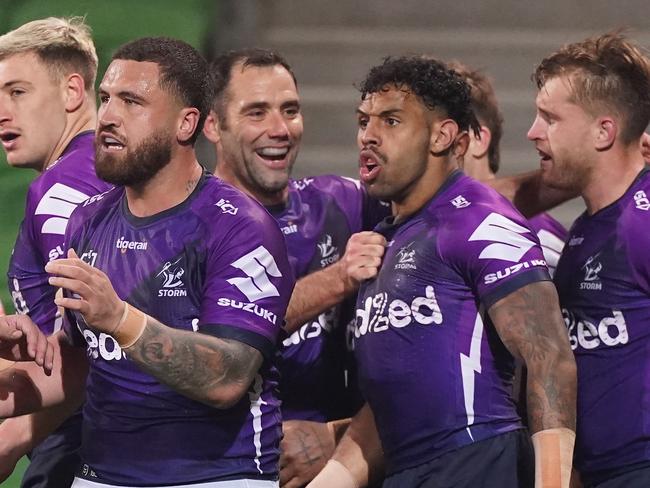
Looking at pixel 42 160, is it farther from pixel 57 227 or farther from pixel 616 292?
pixel 616 292

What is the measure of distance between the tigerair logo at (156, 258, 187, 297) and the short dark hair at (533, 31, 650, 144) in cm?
145

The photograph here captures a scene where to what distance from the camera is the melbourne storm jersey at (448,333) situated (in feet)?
12.3

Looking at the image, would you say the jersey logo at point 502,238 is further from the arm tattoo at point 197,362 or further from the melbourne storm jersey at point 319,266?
the melbourne storm jersey at point 319,266

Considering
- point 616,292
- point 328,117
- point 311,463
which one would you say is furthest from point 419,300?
point 328,117

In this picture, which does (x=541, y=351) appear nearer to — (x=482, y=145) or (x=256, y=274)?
(x=256, y=274)

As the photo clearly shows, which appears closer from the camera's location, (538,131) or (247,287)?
(247,287)

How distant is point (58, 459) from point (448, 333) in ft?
4.94

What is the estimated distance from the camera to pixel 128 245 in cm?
362

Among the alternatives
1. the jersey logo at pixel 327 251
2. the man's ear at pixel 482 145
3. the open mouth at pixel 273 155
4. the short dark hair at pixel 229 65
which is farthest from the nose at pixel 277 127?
the man's ear at pixel 482 145

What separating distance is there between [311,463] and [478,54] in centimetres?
424

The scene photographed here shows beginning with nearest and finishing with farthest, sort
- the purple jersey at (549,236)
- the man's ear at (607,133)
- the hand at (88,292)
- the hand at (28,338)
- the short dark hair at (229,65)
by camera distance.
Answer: the hand at (88,292)
the hand at (28,338)
the man's ear at (607,133)
the short dark hair at (229,65)
the purple jersey at (549,236)

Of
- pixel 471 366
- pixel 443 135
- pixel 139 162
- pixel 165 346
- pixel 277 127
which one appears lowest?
pixel 471 366

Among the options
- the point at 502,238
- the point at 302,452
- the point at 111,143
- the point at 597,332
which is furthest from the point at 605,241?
the point at 111,143

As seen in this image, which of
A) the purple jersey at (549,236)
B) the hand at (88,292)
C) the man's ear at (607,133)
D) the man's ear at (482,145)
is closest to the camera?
the hand at (88,292)
